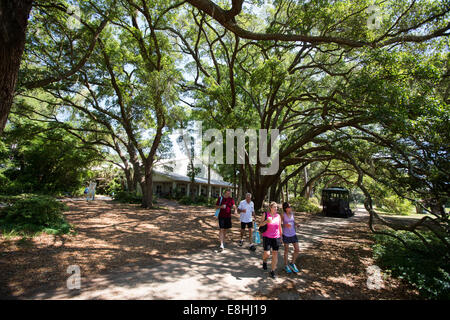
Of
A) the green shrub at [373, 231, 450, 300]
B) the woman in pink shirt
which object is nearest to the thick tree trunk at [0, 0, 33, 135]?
the woman in pink shirt

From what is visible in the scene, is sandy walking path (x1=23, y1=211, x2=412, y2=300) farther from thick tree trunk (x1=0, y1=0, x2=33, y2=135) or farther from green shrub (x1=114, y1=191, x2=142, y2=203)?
green shrub (x1=114, y1=191, x2=142, y2=203)

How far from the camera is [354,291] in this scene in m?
4.21

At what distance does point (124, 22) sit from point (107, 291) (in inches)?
488

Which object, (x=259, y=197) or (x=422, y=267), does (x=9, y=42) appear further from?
(x=259, y=197)

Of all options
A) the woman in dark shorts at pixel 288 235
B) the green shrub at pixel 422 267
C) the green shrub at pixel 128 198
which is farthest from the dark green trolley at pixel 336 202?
the green shrub at pixel 128 198

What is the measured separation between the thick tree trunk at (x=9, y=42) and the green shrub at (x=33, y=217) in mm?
4804

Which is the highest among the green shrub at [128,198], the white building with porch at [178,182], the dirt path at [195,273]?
the white building with porch at [178,182]

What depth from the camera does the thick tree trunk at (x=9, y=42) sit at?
2.84 metres

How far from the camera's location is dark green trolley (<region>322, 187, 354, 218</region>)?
19.6 metres

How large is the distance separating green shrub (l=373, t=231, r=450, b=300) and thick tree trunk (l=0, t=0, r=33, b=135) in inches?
311

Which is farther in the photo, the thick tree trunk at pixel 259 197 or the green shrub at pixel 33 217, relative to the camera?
the thick tree trunk at pixel 259 197

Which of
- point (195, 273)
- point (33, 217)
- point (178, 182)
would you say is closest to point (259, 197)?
point (195, 273)

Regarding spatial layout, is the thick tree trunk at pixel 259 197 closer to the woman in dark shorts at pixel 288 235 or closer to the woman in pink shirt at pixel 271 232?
the woman in dark shorts at pixel 288 235
